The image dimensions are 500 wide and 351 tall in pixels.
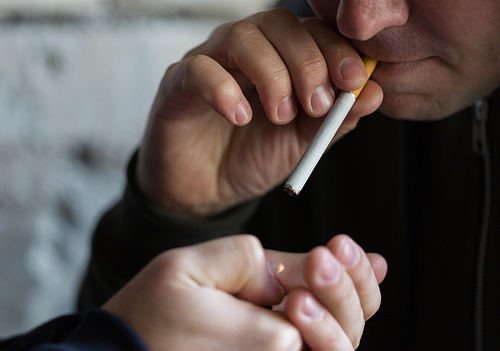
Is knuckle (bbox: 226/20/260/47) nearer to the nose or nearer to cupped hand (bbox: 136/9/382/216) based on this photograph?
cupped hand (bbox: 136/9/382/216)

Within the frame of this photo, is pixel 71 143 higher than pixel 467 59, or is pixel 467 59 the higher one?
pixel 467 59

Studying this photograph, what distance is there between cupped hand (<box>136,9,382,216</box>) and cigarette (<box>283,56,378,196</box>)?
0.01 metres

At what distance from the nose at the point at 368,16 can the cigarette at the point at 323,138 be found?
0.06 meters

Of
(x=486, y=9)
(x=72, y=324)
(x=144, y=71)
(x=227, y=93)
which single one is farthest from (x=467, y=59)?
(x=144, y=71)

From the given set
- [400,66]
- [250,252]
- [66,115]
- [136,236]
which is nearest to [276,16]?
[400,66]

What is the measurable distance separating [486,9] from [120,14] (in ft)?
3.21

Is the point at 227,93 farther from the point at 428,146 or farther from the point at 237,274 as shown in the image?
the point at 428,146

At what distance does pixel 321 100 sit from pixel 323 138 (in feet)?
0.18

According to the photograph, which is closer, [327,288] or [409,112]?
[327,288]

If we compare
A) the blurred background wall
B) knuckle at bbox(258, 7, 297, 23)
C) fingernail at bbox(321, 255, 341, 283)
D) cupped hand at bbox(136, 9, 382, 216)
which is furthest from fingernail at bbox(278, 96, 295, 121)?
the blurred background wall

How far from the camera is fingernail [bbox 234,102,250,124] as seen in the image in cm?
45

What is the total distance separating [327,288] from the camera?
300 mm

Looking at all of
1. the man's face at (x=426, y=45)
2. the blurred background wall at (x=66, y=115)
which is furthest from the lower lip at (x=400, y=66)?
the blurred background wall at (x=66, y=115)

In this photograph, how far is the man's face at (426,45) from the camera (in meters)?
0.43
